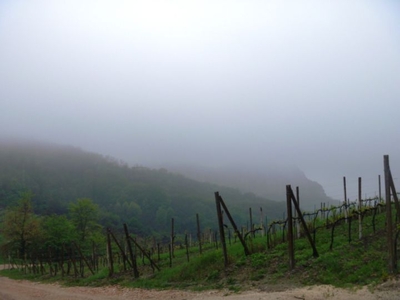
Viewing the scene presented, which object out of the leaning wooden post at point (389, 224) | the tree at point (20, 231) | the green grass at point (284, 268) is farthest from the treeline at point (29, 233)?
the leaning wooden post at point (389, 224)

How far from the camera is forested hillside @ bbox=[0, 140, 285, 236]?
334 ft

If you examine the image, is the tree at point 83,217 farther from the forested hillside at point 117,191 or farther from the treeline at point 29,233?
the forested hillside at point 117,191

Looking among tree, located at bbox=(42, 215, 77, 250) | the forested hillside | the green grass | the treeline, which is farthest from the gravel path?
the forested hillside

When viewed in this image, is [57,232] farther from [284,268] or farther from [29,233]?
[284,268]

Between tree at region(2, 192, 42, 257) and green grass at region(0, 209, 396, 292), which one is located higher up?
green grass at region(0, 209, 396, 292)

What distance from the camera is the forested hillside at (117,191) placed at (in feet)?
334

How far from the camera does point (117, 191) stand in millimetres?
131375

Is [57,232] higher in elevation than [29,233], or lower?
lower

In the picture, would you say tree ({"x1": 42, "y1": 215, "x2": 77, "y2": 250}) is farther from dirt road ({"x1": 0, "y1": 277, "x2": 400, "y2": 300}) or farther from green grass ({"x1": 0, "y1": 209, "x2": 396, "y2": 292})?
dirt road ({"x1": 0, "y1": 277, "x2": 400, "y2": 300})

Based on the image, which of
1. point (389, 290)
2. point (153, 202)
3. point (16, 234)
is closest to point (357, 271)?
point (389, 290)

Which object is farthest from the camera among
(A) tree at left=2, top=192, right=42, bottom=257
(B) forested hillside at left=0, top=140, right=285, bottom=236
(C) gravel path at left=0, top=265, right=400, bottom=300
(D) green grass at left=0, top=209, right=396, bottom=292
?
(B) forested hillside at left=0, top=140, right=285, bottom=236

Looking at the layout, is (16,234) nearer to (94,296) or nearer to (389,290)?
(94,296)

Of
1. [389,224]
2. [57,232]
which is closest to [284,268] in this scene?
[389,224]

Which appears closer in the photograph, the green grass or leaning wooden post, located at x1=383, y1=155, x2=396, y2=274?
leaning wooden post, located at x1=383, y1=155, x2=396, y2=274
